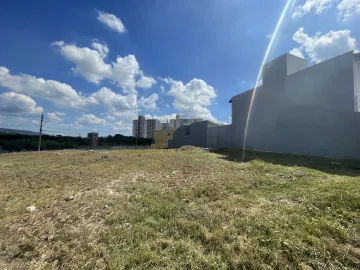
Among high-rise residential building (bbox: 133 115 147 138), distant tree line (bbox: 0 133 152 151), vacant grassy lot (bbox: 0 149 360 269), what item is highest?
high-rise residential building (bbox: 133 115 147 138)

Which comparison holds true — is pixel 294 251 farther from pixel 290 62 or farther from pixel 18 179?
pixel 290 62

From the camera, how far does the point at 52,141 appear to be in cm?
2797

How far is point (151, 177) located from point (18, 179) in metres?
3.86

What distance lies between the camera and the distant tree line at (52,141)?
2258 cm

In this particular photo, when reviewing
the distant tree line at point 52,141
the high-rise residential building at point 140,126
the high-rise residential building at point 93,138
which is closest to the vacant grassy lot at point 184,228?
the distant tree line at point 52,141

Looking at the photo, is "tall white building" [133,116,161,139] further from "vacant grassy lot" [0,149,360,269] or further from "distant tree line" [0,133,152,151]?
"vacant grassy lot" [0,149,360,269]

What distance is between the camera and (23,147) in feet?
74.3

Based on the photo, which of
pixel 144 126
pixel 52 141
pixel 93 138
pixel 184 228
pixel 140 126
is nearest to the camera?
pixel 184 228

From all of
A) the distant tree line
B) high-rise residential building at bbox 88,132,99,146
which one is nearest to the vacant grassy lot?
the distant tree line

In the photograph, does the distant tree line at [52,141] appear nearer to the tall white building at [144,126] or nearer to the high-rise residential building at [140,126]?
the high-rise residential building at [140,126]

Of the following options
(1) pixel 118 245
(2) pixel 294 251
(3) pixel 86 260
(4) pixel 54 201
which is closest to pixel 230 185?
(2) pixel 294 251

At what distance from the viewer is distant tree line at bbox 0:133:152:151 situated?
2258cm

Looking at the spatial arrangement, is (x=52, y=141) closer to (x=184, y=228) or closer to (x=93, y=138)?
(x=93, y=138)

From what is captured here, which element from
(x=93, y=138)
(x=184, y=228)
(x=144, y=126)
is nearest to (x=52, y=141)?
(x=93, y=138)
